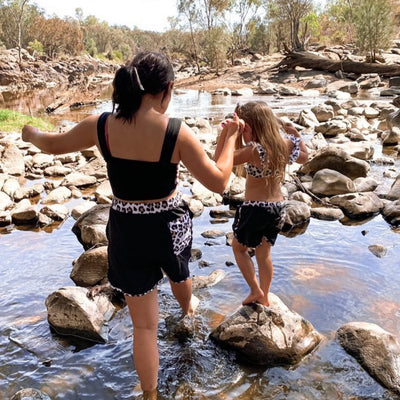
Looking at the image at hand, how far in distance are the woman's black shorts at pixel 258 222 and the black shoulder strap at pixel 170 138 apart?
111 cm

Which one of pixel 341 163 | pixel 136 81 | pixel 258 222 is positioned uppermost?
pixel 136 81

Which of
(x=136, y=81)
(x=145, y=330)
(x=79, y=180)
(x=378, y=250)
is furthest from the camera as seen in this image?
(x=79, y=180)

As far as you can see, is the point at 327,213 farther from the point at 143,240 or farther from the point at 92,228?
the point at 143,240

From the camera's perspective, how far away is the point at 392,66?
79.2 feet

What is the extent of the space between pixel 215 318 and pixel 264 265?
28.7 inches

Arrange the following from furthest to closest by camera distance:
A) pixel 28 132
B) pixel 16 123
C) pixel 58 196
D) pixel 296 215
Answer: pixel 16 123 < pixel 58 196 < pixel 296 215 < pixel 28 132

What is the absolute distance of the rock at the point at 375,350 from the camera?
2754 mm

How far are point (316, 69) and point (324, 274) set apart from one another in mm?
25580

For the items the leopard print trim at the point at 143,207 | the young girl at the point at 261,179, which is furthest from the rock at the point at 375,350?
the leopard print trim at the point at 143,207

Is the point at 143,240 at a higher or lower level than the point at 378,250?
higher

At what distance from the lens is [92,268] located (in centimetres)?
418

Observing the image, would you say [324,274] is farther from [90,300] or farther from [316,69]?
[316,69]

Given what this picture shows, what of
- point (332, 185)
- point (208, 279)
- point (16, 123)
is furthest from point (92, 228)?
point (16, 123)

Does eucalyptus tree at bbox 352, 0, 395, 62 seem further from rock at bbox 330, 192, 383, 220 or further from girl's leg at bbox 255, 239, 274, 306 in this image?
girl's leg at bbox 255, 239, 274, 306
